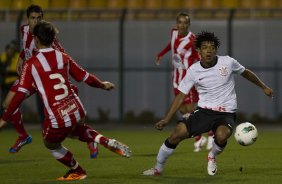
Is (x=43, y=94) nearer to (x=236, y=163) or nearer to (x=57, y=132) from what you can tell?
(x=57, y=132)

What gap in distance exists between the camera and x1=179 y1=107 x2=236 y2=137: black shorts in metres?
10.8

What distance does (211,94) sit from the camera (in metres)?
11.1

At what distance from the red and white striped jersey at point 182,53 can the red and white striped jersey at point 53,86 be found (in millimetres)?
5684

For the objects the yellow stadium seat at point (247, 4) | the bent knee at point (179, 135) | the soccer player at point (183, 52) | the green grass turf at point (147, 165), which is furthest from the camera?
the yellow stadium seat at point (247, 4)

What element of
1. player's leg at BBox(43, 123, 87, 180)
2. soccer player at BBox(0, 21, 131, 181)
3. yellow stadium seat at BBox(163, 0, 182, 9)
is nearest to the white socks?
soccer player at BBox(0, 21, 131, 181)

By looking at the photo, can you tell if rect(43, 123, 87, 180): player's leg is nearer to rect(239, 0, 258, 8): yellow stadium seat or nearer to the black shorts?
the black shorts

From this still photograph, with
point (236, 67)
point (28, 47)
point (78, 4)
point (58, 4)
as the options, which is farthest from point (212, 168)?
point (78, 4)

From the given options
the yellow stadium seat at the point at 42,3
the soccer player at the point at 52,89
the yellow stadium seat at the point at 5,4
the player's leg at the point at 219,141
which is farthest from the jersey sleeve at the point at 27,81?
the yellow stadium seat at the point at 5,4

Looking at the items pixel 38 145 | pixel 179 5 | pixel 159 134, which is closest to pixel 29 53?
pixel 38 145

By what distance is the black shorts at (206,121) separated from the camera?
35.5 feet

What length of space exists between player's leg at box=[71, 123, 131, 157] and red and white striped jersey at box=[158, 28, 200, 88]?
555 cm

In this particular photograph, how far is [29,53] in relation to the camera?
13.7 meters

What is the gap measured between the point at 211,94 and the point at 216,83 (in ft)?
0.51

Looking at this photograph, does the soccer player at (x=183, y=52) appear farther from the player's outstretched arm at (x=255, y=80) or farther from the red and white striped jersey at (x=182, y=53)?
the player's outstretched arm at (x=255, y=80)
